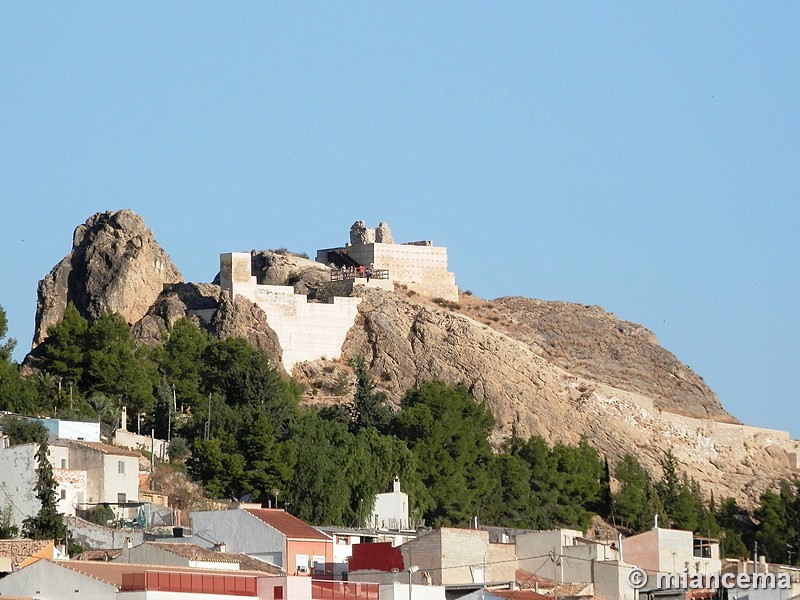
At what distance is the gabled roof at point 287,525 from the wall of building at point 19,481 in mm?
6580

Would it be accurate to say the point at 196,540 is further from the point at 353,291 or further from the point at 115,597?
the point at 353,291

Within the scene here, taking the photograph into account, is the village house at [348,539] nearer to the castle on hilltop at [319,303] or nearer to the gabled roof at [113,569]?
the gabled roof at [113,569]

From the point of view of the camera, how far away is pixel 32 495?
185ft

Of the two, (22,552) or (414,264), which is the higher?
(414,264)

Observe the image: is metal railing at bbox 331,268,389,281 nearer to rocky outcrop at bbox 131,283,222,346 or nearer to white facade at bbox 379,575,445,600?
rocky outcrop at bbox 131,283,222,346

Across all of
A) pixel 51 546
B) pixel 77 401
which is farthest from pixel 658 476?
pixel 51 546

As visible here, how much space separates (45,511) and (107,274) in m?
41.8

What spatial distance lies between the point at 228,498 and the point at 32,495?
37.8ft

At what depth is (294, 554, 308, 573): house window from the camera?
175 feet

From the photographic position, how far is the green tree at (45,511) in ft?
176

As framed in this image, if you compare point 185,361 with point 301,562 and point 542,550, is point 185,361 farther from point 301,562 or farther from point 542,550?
point 301,562

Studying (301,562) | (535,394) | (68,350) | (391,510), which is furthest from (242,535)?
(535,394)

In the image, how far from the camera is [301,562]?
53750mm

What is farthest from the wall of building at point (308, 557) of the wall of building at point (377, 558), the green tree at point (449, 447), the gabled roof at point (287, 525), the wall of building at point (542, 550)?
the green tree at point (449, 447)
